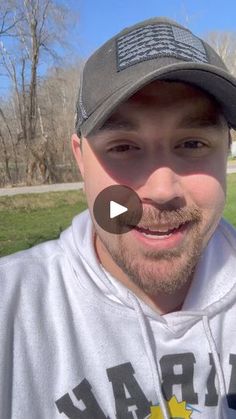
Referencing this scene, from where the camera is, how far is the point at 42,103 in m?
19.6

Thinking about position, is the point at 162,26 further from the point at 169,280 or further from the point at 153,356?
the point at 153,356

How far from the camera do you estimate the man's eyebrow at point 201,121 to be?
3.92 ft

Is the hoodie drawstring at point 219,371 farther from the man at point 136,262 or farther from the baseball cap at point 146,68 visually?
the baseball cap at point 146,68

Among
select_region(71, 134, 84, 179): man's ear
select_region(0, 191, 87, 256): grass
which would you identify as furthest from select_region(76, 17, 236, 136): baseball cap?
select_region(0, 191, 87, 256): grass

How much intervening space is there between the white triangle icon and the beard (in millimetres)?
54

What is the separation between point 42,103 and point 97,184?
19.1m

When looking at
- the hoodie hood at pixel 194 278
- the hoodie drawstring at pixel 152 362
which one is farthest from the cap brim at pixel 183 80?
the hoodie drawstring at pixel 152 362

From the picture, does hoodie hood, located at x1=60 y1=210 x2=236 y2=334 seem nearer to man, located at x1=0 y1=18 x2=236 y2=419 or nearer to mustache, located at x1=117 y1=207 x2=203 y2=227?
man, located at x1=0 y1=18 x2=236 y2=419

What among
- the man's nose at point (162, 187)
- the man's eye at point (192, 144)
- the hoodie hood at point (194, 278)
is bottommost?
the hoodie hood at point (194, 278)

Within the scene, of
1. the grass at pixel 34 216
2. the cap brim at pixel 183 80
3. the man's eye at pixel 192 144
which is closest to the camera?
the cap brim at pixel 183 80

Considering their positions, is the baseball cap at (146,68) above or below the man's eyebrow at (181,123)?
above

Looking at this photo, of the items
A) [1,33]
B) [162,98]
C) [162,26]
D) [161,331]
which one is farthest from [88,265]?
[1,33]

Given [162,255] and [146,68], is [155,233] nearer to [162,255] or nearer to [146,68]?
[162,255]

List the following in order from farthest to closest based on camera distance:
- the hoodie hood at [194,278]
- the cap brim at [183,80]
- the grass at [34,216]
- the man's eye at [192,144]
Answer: the grass at [34,216] < the hoodie hood at [194,278] < the man's eye at [192,144] < the cap brim at [183,80]
